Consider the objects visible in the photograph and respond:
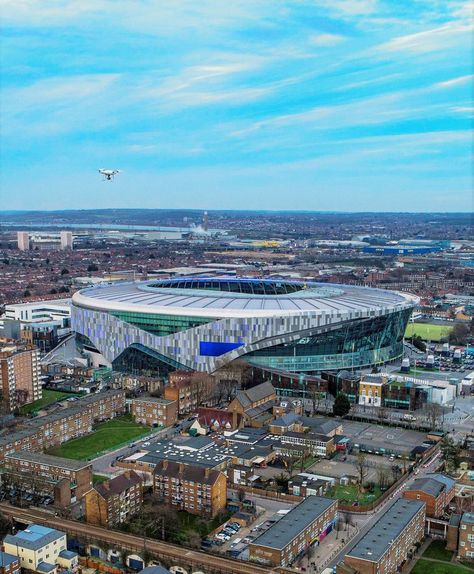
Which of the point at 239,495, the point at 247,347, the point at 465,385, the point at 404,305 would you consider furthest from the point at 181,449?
the point at 404,305

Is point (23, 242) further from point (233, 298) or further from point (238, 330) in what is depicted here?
point (238, 330)

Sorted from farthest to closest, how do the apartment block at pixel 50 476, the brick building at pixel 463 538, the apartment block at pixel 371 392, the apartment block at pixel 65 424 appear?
the apartment block at pixel 371 392 < the apartment block at pixel 65 424 < the apartment block at pixel 50 476 < the brick building at pixel 463 538

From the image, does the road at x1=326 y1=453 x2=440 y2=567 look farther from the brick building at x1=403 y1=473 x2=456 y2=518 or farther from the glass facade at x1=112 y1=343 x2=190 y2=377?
the glass facade at x1=112 y1=343 x2=190 y2=377

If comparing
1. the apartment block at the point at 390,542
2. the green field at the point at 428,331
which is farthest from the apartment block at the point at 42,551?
the green field at the point at 428,331

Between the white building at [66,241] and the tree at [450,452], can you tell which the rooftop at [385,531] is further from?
the white building at [66,241]

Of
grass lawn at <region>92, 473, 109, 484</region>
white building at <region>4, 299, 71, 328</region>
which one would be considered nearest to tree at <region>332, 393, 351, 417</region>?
grass lawn at <region>92, 473, 109, 484</region>

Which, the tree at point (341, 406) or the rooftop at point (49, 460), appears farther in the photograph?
the tree at point (341, 406)

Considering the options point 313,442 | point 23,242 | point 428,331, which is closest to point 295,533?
point 313,442

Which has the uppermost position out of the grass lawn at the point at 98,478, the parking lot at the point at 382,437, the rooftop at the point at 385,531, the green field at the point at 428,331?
the rooftop at the point at 385,531
